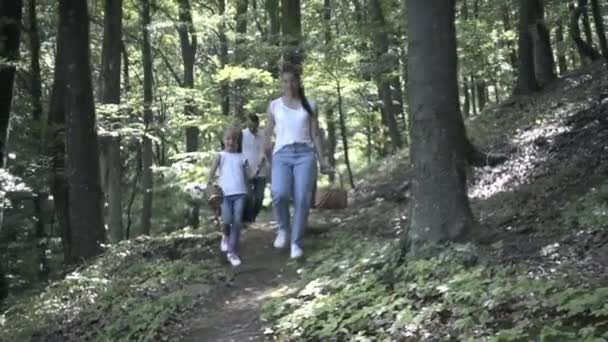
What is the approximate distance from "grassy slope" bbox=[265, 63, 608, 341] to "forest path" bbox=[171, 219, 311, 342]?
0.26m

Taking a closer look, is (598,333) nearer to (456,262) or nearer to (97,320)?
(456,262)

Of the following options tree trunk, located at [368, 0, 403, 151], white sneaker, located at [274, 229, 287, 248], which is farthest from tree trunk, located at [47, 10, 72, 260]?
white sneaker, located at [274, 229, 287, 248]

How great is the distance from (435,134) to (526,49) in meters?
9.49

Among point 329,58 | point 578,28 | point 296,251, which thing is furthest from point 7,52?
point 578,28

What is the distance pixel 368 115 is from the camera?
22172mm

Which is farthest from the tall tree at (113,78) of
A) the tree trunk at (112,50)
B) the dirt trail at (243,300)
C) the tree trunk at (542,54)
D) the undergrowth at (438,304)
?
the undergrowth at (438,304)

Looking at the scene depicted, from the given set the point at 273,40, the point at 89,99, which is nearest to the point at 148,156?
the point at 273,40

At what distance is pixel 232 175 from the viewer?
27.2 ft

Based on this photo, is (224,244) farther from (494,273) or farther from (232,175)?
(494,273)

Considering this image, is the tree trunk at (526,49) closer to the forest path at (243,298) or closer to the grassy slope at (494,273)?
the grassy slope at (494,273)

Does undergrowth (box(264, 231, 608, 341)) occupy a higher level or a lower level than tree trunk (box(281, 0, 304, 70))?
lower

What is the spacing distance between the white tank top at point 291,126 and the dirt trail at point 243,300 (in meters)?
1.40

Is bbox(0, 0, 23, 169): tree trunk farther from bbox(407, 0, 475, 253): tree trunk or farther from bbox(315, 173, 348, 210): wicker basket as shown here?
bbox(407, 0, 475, 253): tree trunk

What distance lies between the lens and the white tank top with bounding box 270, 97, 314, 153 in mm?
7277
